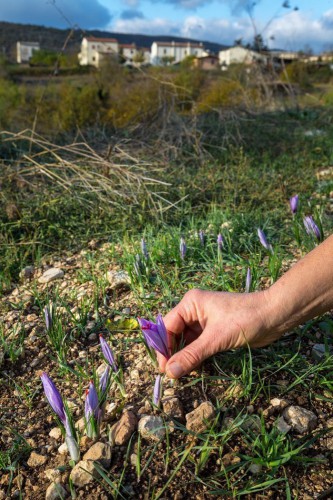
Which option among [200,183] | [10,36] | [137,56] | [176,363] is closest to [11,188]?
[200,183]

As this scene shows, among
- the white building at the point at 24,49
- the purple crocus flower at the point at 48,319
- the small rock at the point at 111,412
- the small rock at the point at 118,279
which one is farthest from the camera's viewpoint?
the white building at the point at 24,49

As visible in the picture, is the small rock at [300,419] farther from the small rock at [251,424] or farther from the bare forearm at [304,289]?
the bare forearm at [304,289]

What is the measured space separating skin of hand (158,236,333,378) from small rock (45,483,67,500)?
432 mm

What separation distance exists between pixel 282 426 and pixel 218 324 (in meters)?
0.35

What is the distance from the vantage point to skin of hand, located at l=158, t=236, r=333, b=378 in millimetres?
1521

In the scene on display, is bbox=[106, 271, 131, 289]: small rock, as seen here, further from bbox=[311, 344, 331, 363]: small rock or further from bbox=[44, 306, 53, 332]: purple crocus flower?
bbox=[311, 344, 331, 363]: small rock

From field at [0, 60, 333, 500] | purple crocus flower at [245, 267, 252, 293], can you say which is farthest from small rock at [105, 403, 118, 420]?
purple crocus flower at [245, 267, 252, 293]

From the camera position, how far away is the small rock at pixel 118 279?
2.30 m

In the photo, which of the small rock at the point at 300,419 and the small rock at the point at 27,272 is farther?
the small rock at the point at 27,272

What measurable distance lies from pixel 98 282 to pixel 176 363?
0.92 meters

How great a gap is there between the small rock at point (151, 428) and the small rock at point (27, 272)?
1411 mm

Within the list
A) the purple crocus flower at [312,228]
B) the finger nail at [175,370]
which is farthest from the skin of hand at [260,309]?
the purple crocus flower at [312,228]

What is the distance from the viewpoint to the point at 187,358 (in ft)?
4.99

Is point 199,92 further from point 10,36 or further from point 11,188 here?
point 11,188
